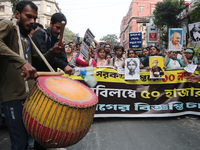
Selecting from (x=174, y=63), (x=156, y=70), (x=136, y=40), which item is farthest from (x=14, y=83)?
(x=136, y=40)

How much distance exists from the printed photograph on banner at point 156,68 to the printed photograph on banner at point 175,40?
104 cm

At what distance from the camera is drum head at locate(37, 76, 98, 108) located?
1.52 meters

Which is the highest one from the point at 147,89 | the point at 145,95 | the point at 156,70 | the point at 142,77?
the point at 156,70

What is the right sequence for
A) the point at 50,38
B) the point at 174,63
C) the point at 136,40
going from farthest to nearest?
the point at 136,40
the point at 174,63
the point at 50,38

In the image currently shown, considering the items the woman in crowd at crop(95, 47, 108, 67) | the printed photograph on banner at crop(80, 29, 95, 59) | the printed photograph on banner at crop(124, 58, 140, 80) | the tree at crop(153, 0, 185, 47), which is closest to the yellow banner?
the printed photograph on banner at crop(124, 58, 140, 80)

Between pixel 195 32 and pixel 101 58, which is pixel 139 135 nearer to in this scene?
pixel 101 58

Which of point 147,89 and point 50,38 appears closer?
point 50,38

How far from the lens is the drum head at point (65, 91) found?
1524mm

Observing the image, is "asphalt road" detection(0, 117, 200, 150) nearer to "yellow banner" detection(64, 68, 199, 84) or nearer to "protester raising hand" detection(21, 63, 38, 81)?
"yellow banner" detection(64, 68, 199, 84)

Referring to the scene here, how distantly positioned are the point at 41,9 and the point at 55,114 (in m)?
60.3

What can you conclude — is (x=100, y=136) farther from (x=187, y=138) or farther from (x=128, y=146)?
(x=187, y=138)

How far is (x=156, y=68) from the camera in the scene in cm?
473

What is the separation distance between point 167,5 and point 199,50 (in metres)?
15.9

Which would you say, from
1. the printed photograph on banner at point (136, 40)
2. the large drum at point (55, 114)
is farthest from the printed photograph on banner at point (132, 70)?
the large drum at point (55, 114)
